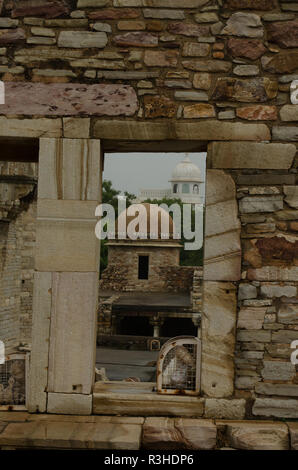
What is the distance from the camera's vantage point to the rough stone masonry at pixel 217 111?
4.12 m

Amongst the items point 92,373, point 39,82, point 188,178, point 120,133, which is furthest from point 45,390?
point 188,178

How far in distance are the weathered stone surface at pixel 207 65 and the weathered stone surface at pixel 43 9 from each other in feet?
3.24

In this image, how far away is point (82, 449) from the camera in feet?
12.6

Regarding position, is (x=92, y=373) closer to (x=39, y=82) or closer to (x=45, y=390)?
(x=45, y=390)

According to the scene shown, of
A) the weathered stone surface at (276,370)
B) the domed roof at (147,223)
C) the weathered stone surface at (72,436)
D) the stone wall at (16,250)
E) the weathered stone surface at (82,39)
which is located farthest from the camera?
the domed roof at (147,223)

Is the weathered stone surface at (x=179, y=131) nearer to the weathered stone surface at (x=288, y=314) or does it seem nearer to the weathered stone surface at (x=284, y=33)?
the weathered stone surface at (x=284, y=33)

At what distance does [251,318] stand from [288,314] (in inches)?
10.5

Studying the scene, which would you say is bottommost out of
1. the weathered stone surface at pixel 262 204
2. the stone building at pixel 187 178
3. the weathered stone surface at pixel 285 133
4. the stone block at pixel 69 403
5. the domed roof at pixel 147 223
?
the stone block at pixel 69 403

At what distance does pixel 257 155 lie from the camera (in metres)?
4.15

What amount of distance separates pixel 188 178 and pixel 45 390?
203ft

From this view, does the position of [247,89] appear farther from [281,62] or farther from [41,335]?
[41,335]

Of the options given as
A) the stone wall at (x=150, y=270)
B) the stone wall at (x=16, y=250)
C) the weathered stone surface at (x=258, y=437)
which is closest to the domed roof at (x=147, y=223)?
the stone wall at (x=150, y=270)

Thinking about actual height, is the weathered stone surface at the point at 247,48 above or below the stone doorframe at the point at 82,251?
above

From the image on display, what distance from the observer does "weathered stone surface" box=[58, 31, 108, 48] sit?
4207mm
